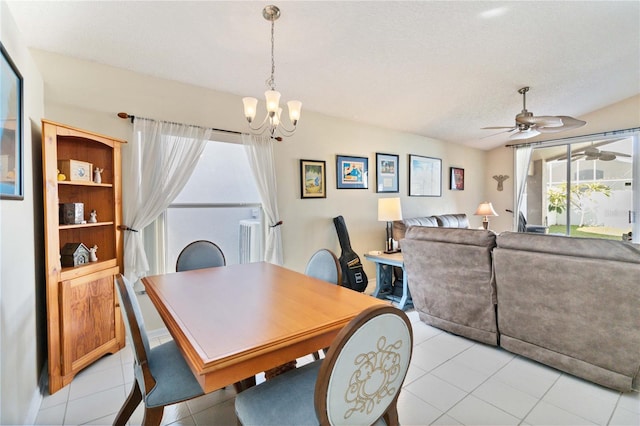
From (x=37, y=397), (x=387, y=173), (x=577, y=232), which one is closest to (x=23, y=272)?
(x=37, y=397)

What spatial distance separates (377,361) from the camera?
3.07 ft

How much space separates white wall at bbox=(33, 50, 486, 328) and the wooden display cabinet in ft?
0.87

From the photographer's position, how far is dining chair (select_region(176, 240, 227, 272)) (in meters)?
2.47

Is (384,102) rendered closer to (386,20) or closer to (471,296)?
(386,20)

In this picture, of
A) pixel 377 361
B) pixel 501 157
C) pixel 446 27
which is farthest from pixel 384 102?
pixel 501 157

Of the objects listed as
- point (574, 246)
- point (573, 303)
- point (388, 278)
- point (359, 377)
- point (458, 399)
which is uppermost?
point (574, 246)

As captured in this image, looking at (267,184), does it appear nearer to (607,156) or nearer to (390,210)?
(390,210)

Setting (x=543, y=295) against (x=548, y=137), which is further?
(x=548, y=137)

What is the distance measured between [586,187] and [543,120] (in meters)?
3.00

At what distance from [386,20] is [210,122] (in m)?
1.88

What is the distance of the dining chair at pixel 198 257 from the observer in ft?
8.09

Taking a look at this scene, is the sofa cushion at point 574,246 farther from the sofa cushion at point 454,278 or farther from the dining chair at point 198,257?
the dining chair at point 198,257

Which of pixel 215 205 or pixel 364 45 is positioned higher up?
pixel 364 45

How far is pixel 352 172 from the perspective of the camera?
4.18 m
